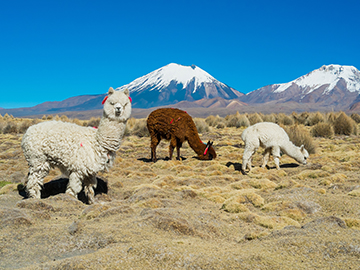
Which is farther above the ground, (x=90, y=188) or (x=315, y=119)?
(x=315, y=119)

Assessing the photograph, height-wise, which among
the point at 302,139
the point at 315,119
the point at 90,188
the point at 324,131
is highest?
the point at 315,119

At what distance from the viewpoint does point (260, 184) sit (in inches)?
340

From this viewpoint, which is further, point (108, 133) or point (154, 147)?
point (154, 147)

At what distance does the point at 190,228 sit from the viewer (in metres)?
4.64

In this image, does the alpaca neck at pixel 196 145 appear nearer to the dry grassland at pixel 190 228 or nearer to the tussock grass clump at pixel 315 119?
the dry grassland at pixel 190 228

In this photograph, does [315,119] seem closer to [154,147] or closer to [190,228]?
[154,147]

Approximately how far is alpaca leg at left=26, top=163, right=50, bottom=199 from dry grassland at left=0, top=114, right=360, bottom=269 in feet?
1.76

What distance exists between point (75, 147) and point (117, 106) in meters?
1.28

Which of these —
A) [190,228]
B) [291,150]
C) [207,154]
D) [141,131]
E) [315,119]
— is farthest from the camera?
[315,119]

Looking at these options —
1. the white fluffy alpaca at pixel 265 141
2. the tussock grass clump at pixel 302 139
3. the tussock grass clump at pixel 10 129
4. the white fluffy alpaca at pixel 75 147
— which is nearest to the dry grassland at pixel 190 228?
the white fluffy alpaca at pixel 75 147

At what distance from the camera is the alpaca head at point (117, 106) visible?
6.42 meters

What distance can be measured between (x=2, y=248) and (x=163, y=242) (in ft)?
6.76

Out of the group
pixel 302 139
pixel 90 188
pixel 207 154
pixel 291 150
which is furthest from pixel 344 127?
pixel 90 188

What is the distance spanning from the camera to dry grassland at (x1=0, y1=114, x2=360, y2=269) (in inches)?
136
